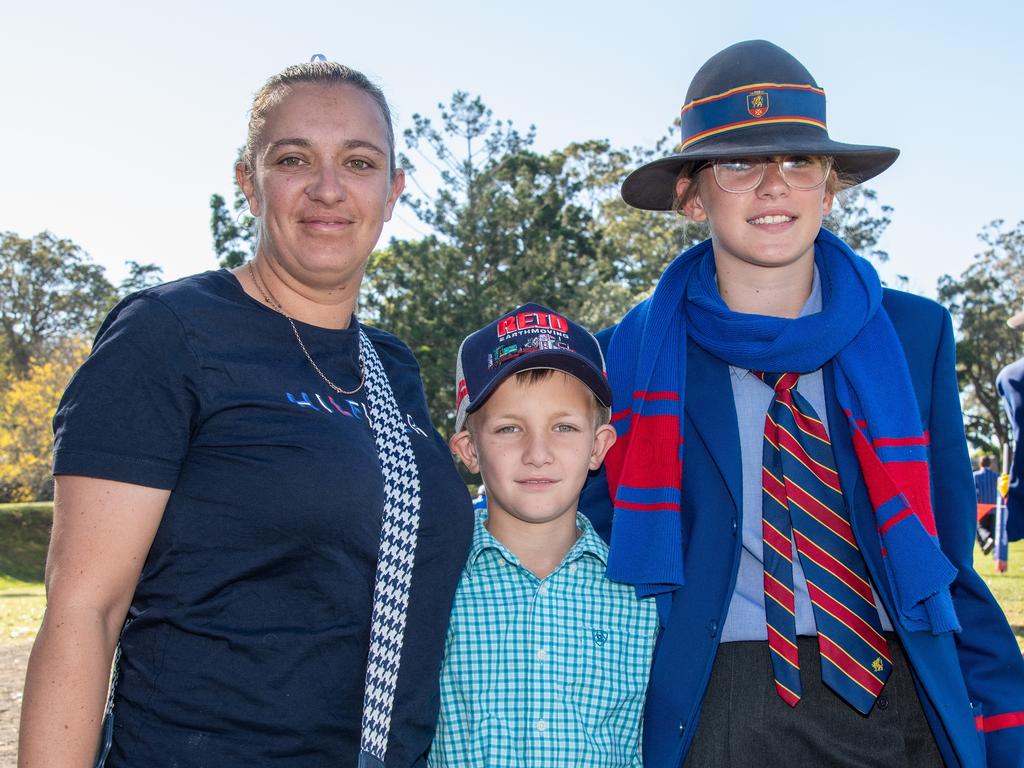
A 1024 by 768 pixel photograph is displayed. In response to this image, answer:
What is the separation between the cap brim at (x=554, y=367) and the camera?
2.84 meters

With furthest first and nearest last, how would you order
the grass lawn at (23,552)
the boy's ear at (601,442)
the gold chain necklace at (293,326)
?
→ 1. the grass lawn at (23,552)
2. the boy's ear at (601,442)
3. the gold chain necklace at (293,326)

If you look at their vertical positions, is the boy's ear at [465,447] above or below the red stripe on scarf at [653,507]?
Result: above

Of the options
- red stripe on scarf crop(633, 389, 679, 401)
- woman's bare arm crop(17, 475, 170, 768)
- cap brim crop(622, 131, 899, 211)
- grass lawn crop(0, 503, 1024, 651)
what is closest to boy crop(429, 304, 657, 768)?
red stripe on scarf crop(633, 389, 679, 401)

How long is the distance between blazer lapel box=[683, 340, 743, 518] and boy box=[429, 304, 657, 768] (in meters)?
0.26

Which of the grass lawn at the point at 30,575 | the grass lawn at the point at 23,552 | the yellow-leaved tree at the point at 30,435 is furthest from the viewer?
the yellow-leaved tree at the point at 30,435

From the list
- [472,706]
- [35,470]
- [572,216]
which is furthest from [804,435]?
[35,470]

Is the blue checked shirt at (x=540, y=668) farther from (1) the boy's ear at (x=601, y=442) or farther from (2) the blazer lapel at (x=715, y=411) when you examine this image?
(2) the blazer lapel at (x=715, y=411)

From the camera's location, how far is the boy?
2.62 metres

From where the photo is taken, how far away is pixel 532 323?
3006 millimetres

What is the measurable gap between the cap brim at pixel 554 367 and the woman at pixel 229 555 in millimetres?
447

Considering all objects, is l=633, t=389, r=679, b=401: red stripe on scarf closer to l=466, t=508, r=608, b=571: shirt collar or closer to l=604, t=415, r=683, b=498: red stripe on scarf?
l=604, t=415, r=683, b=498: red stripe on scarf

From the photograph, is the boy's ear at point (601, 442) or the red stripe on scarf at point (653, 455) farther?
the boy's ear at point (601, 442)

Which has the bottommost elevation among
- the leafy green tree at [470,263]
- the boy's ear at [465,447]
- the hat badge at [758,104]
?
the boy's ear at [465,447]

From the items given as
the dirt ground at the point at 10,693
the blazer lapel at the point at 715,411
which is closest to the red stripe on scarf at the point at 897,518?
the blazer lapel at the point at 715,411
